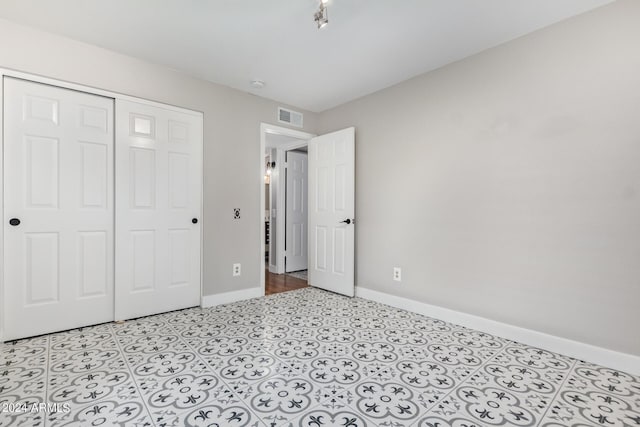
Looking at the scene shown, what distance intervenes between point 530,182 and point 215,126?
3.11 metres

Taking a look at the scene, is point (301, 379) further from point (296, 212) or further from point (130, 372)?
point (296, 212)

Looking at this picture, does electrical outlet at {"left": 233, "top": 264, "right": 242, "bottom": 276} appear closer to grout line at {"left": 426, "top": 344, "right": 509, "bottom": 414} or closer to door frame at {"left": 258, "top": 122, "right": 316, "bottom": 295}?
door frame at {"left": 258, "top": 122, "right": 316, "bottom": 295}

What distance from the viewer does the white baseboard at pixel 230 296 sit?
3.28 m

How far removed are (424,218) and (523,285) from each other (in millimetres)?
1029

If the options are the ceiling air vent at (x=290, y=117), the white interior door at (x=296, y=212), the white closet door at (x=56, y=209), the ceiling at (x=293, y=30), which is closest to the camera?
the ceiling at (x=293, y=30)

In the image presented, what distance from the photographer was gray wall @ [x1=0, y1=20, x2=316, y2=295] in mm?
2541

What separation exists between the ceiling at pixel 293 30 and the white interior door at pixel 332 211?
0.97m

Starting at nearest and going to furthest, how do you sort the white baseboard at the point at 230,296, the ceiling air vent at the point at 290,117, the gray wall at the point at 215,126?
the gray wall at the point at 215,126
the white baseboard at the point at 230,296
the ceiling air vent at the point at 290,117

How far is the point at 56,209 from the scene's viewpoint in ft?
8.20

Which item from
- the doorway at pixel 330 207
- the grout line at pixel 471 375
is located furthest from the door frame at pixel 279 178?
the grout line at pixel 471 375

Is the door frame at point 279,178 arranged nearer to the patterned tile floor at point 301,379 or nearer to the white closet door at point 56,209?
the patterned tile floor at point 301,379

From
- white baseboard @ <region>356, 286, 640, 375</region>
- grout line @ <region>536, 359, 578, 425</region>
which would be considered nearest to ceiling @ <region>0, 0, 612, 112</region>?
white baseboard @ <region>356, 286, 640, 375</region>

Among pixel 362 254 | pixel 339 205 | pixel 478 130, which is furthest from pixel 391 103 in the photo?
pixel 362 254

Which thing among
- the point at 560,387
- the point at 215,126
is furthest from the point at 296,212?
the point at 560,387
